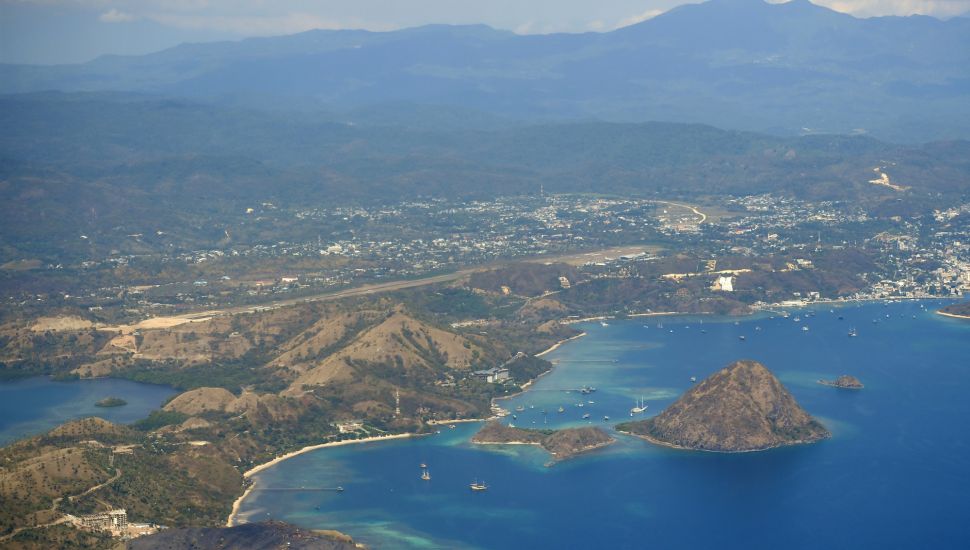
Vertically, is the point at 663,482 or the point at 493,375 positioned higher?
the point at 493,375

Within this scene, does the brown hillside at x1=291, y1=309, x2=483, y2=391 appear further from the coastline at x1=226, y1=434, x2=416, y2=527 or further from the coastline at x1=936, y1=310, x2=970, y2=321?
the coastline at x1=936, y1=310, x2=970, y2=321

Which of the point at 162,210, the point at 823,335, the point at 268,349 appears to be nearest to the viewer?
the point at 268,349

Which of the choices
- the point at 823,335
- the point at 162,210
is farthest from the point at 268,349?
the point at 162,210

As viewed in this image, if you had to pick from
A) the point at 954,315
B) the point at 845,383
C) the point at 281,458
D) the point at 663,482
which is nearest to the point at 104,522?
the point at 281,458

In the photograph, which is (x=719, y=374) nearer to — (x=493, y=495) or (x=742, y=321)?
(x=493, y=495)

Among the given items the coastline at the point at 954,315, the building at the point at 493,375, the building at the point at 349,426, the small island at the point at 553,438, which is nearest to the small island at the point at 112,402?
the building at the point at 349,426

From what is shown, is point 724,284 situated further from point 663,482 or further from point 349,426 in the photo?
point 663,482

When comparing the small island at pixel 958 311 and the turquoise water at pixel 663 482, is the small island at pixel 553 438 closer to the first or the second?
the turquoise water at pixel 663 482
